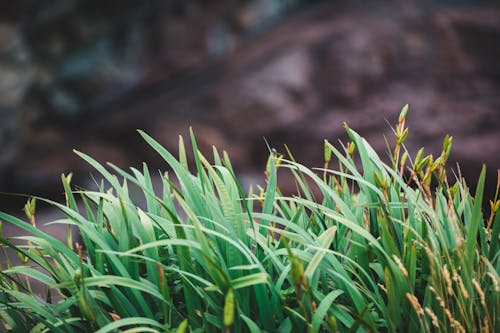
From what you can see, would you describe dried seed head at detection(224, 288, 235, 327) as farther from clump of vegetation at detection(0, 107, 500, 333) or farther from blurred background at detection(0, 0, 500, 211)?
blurred background at detection(0, 0, 500, 211)

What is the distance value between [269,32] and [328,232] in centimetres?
580

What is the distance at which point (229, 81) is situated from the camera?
20.2 ft

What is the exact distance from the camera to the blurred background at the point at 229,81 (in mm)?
5484

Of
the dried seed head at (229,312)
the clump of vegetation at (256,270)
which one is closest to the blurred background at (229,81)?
the clump of vegetation at (256,270)

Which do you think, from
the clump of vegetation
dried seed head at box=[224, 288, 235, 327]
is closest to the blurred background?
the clump of vegetation

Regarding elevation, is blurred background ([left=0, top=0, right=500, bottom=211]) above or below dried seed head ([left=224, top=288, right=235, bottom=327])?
above

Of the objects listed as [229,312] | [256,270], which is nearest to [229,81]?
[256,270]

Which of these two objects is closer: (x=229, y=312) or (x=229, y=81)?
(x=229, y=312)

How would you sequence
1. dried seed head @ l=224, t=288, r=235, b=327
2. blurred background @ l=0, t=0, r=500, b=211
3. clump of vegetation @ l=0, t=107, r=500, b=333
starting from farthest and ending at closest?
blurred background @ l=0, t=0, r=500, b=211, clump of vegetation @ l=0, t=107, r=500, b=333, dried seed head @ l=224, t=288, r=235, b=327

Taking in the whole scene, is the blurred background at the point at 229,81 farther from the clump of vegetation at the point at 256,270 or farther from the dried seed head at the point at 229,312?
the dried seed head at the point at 229,312

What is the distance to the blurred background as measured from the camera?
5.48 m

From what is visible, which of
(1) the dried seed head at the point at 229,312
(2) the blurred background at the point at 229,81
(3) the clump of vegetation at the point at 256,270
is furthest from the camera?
(2) the blurred background at the point at 229,81

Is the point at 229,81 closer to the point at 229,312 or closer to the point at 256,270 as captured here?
the point at 256,270

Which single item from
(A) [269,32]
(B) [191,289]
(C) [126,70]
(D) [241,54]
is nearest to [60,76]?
(C) [126,70]
